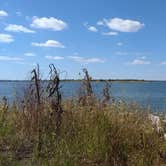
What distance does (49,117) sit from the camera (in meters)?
8.41

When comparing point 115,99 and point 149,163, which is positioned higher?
point 115,99

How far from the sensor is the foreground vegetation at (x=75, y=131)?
273 inches

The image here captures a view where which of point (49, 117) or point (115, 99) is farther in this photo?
point (115, 99)

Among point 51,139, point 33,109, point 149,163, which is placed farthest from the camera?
point 33,109

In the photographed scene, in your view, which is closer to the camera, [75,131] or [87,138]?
[87,138]

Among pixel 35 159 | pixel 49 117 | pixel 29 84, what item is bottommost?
pixel 35 159

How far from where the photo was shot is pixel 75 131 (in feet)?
26.8

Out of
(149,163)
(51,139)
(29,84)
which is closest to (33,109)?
(29,84)

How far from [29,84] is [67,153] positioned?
9.05 feet

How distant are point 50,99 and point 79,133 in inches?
43.7

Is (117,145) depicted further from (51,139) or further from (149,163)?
(51,139)

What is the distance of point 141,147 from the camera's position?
7.35 metres

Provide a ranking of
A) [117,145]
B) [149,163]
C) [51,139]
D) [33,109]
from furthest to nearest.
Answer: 1. [33,109]
2. [51,139]
3. [117,145]
4. [149,163]

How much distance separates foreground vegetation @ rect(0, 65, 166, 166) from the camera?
6.93 m
